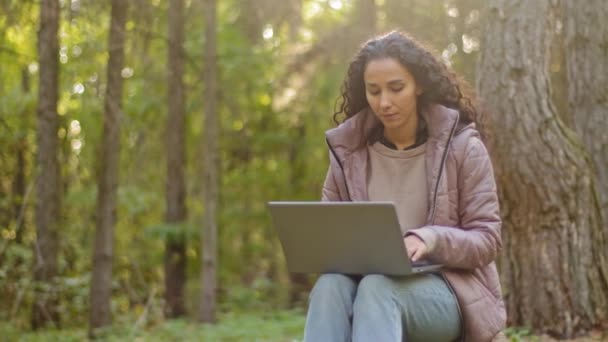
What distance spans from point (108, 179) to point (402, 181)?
625 centimetres

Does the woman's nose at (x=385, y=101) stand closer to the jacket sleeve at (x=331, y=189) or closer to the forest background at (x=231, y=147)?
the jacket sleeve at (x=331, y=189)

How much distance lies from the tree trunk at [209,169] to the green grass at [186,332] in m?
0.39

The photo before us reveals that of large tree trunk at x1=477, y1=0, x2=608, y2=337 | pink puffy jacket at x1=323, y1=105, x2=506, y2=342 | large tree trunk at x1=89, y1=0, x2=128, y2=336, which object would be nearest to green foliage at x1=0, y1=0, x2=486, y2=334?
large tree trunk at x1=89, y1=0, x2=128, y2=336

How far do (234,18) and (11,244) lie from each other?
209 inches

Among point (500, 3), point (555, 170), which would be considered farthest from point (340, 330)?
point (500, 3)

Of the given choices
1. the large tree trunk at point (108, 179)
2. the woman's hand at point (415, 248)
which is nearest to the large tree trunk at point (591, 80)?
the woman's hand at point (415, 248)

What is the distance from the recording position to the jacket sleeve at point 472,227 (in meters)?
3.21

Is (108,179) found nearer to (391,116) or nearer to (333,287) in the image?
(391,116)

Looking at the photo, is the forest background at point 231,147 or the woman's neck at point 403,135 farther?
the forest background at point 231,147

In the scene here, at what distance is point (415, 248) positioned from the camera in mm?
3152

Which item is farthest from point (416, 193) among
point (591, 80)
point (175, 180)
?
point (175, 180)

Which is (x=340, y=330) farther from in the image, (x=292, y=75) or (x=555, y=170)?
(x=292, y=75)

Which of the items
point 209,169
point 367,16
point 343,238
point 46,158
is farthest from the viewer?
point 367,16

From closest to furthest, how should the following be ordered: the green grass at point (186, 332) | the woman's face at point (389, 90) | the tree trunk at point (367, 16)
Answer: the woman's face at point (389, 90) → the green grass at point (186, 332) → the tree trunk at point (367, 16)
